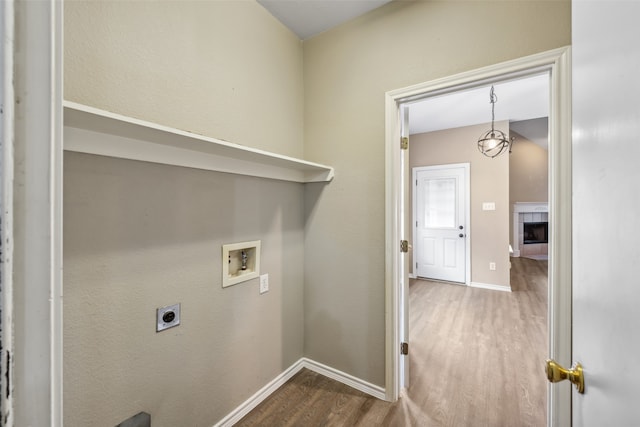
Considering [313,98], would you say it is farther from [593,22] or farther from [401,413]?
[401,413]

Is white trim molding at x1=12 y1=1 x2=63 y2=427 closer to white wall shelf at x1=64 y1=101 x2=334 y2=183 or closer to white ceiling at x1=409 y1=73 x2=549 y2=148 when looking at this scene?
white wall shelf at x1=64 y1=101 x2=334 y2=183

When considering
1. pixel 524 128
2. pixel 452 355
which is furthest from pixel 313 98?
pixel 524 128

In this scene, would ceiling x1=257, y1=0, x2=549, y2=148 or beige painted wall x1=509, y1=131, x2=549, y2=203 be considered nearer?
ceiling x1=257, y1=0, x2=549, y2=148

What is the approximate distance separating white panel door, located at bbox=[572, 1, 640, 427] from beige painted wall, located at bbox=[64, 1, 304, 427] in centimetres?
151

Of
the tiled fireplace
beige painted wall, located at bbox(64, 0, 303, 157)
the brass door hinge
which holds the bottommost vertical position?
the brass door hinge

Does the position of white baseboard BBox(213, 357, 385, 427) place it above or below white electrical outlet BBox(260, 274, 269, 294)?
below

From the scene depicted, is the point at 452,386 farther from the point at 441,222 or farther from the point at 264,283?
the point at 441,222

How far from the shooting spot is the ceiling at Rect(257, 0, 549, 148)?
5.99 ft

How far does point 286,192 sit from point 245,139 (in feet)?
1.63

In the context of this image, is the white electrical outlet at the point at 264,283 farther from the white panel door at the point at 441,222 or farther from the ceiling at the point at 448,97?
the white panel door at the point at 441,222

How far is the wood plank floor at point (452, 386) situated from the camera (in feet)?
5.49

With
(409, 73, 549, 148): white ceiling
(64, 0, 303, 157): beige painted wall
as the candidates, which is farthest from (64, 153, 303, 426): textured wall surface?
(409, 73, 549, 148): white ceiling

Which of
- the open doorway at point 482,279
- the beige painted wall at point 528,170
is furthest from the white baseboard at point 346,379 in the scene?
the beige painted wall at point 528,170

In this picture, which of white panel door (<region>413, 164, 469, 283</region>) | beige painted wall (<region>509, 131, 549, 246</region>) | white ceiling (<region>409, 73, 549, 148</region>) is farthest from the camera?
beige painted wall (<region>509, 131, 549, 246</region>)
